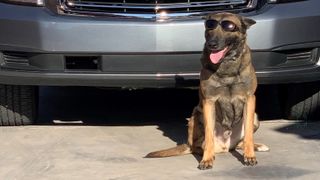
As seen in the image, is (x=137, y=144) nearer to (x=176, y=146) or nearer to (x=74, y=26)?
(x=176, y=146)

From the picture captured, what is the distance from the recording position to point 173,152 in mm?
4996

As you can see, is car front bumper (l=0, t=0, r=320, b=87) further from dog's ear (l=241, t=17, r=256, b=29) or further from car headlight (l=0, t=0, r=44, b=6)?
dog's ear (l=241, t=17, r=256, b=29)

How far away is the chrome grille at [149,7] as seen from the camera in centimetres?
509

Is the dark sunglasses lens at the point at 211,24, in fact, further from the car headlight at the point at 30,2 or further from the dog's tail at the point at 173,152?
the car headlight at the point at 30,2

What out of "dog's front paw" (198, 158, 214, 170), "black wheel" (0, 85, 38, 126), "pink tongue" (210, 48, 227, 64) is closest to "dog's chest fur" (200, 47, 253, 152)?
"pink tongue" (210, 48, 227, 64)

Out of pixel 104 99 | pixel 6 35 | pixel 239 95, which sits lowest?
pixel 104 99

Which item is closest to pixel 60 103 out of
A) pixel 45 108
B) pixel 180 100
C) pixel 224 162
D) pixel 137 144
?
pixel 45 108

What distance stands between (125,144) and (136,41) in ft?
2.64

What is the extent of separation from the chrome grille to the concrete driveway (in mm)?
956

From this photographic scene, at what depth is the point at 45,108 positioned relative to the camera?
663 centimetres

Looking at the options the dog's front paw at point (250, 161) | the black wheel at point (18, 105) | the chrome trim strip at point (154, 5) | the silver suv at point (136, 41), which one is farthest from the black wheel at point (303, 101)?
the black wheel at point (18, 105)

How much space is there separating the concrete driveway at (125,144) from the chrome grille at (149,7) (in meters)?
0.96

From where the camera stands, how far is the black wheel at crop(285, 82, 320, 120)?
572 centimetres

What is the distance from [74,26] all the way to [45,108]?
1.79 metres
